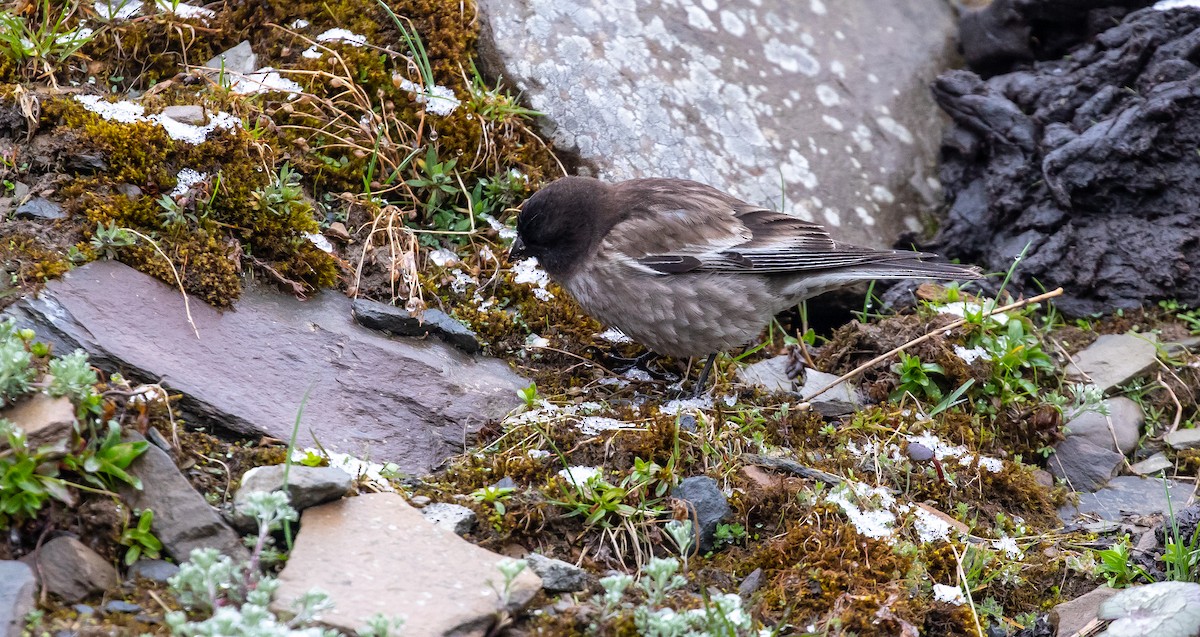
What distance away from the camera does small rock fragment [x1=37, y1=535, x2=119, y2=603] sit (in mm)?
3283

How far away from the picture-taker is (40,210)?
187 inches

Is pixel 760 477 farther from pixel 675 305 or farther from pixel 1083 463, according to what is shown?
pixel 1083 463

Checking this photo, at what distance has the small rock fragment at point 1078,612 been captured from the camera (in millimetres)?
4004

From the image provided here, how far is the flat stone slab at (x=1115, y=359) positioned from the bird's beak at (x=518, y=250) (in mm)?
3212

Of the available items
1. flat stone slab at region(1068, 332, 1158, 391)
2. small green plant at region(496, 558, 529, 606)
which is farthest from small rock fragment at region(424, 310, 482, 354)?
flat stone slab at region(1068, 332, 1158, 391)

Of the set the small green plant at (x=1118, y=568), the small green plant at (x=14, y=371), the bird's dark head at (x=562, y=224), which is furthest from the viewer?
the bird's dark head at (x=562, y=224)

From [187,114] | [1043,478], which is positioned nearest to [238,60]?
[187,114]

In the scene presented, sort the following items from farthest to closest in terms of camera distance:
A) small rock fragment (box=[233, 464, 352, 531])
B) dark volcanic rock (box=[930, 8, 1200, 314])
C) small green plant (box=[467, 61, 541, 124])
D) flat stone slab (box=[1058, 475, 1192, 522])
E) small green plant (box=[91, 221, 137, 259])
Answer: dark volcanic rock (box=[930, 8, 1200, 314]) < small green plant (box=[467, 61, 541, 124]) < flat stone slab (box=[1058, 475, 1192, 522]) < small green plant (box=[91, 221, 137, 259]) < small rock fragment (box=[233, 464, 352, 531])

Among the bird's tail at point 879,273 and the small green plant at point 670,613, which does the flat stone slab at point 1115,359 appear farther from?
the small green plant at point 670,613

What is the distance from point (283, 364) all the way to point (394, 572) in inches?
61.3

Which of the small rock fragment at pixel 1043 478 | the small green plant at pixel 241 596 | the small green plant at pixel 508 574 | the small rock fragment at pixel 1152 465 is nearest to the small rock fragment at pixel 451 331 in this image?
the small green plant at pixel 241 596

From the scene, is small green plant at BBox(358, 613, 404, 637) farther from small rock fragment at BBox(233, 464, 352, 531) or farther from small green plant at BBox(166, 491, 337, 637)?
small rock fragment at BBox(233, 464, 352, 531)

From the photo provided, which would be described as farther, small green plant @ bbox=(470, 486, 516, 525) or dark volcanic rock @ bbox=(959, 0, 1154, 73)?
dark volcanic rock @ bbox=(959, 0, 1154, 73)

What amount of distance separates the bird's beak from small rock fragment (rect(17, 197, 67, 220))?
2.28 m
